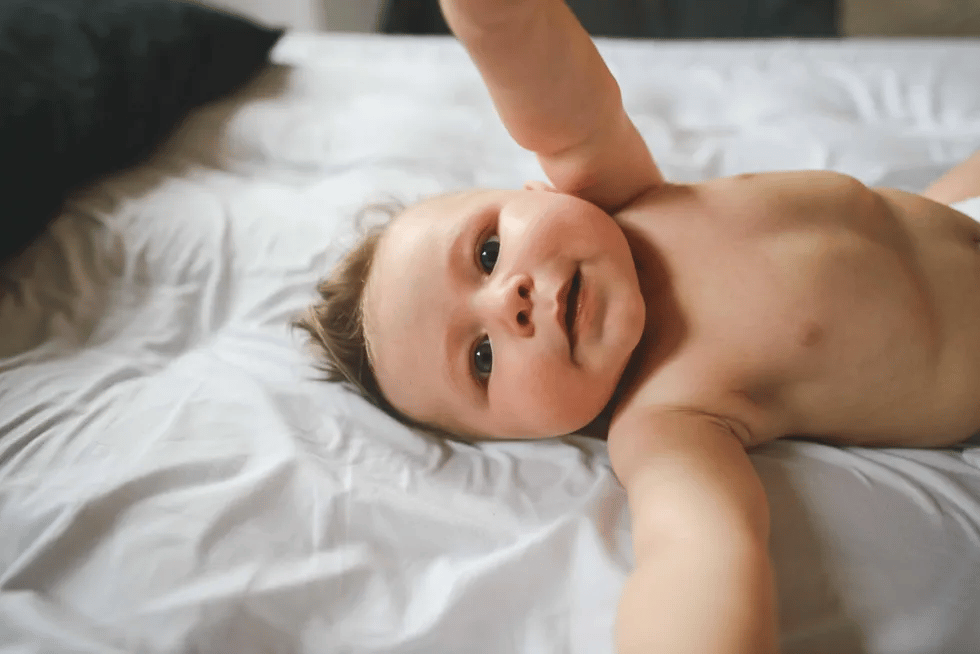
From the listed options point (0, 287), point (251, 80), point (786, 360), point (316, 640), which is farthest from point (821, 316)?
point (251, 80)

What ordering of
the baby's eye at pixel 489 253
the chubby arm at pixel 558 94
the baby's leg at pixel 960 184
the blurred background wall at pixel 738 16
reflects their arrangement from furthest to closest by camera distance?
the blurred background wall at pixel 738 16 < the baby's leg at pixel 960 184 < the baby's eye at pixel 489 253 < the chubby arm at pixel 558 94

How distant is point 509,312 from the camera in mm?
673

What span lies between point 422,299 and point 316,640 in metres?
0.34

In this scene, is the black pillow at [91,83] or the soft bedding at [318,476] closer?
the soft bedding at [318,476]

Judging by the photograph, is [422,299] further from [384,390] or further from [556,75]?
[556,75]

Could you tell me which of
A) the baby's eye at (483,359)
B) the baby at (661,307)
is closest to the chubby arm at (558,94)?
the baby at (661,307)

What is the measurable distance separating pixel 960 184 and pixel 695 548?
0.74m

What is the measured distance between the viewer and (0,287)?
99cm

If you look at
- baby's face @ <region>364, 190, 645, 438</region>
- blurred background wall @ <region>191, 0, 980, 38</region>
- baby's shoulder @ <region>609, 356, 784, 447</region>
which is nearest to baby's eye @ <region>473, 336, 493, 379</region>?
baby's face @ <region>364, 190, 645, 438</region>

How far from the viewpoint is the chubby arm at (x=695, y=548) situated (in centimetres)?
50

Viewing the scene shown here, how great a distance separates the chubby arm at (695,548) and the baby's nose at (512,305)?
0.16 m

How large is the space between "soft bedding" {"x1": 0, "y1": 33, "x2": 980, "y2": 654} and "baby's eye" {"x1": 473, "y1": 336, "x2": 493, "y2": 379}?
93mm

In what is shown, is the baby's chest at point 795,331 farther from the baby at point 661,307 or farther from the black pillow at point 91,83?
the black pillow at point 91,83

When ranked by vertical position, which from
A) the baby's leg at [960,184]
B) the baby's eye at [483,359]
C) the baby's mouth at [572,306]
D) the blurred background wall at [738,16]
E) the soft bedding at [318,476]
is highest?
the blurred background wall at [738,16]
